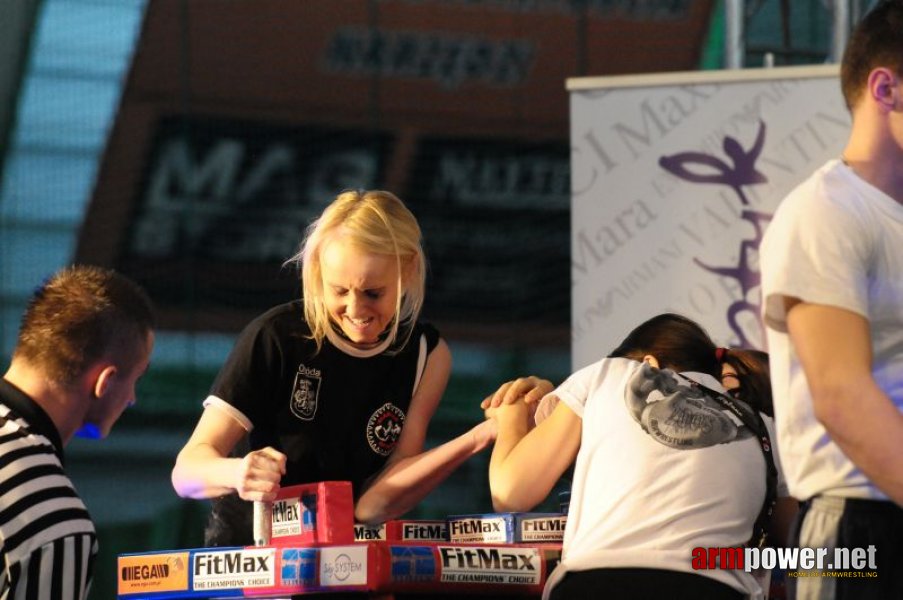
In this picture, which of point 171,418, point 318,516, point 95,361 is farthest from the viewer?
point 171,418

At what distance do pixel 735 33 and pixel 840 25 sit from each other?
0.38m

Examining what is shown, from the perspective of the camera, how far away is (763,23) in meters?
7.38

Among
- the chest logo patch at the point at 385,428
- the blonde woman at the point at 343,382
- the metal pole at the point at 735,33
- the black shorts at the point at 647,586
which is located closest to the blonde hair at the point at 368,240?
the blonde woman at the point at 343,382

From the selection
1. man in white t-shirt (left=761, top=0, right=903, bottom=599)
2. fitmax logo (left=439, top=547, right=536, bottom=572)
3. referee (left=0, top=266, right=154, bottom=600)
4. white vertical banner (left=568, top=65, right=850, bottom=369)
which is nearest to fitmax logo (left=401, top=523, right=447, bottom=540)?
fitmax logo (left=439, top=547, right=536, bottom=572)

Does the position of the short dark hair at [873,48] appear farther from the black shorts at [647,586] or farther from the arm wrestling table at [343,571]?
the arm wrestling table at [343,571]

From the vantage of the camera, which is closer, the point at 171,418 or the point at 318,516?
the point at 318,516

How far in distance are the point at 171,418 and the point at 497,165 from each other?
2.09 meters

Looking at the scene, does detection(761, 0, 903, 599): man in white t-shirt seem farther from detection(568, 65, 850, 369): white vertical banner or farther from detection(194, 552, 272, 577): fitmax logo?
detection(568, 65, 850, 369): white vertical banner

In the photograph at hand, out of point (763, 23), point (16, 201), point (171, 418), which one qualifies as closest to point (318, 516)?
point (171, 418)

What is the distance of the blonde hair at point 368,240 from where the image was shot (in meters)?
2.82

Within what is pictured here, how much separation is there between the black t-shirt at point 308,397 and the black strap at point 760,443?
0.74 meters

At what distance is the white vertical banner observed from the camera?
16.5 feet

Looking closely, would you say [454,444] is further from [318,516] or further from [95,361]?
[95,361]

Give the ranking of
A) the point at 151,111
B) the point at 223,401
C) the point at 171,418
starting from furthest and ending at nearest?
the point at 151,111 < the point at 171,418 < the point at 223,401
